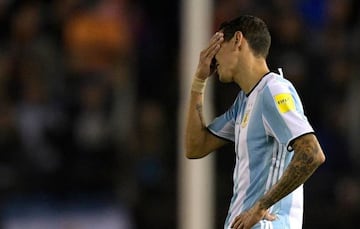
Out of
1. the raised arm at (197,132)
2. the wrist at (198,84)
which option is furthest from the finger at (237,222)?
the wrist at (198,84)

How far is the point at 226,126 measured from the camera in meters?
6.62

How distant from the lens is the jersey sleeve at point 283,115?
5941mm

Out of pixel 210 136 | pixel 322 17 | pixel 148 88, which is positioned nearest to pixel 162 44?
pixel 148 88

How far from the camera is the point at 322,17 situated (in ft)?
41.7

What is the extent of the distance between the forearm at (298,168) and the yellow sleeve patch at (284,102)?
173mm

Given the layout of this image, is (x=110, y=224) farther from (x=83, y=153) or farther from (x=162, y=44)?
A: (x=162, y=44)

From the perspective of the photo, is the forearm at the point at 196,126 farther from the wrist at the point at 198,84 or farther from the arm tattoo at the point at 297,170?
the arm tattoo at the point at 297,170

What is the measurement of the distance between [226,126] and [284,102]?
637 mm

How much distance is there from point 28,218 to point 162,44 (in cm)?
215

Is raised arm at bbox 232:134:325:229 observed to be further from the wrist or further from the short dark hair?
the wrist

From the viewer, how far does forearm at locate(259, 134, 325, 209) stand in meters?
5.85

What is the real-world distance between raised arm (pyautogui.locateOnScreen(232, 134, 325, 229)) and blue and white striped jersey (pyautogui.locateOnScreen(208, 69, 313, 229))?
106 millimetres

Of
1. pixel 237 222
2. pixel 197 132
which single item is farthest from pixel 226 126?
pixel 237 222

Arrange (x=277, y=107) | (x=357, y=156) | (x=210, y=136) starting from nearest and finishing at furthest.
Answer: (x=277, y=107) < (x=210, y=136) < (x=357, y=156)
